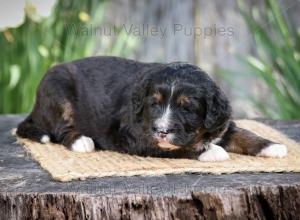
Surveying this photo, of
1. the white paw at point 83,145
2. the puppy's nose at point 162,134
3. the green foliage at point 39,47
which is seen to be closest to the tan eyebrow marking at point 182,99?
the puppy's nose at point 162,134

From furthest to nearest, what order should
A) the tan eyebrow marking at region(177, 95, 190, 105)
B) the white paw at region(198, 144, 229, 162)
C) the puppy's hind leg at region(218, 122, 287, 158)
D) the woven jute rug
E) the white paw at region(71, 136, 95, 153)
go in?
1. the white paw at region(71, 136, 95, 153)
2. the puppy's hind leg at region(218, 122, 287, 158)
3. the white paw at region(198, 144, 229, 162)
4. the tan eyebrow marking at region(177, 95, 190, 105)
5. the woven jute rug

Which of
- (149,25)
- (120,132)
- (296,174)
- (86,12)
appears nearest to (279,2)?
(149,25)

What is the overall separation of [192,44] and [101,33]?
1293 mm

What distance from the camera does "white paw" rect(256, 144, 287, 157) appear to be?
4.64 metres

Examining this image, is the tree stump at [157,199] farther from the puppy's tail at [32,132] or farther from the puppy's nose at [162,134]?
the puppy's tail at [32,132]

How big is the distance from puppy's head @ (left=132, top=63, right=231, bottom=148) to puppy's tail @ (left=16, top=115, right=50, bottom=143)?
0.91 meters

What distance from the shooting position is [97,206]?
3451 mm

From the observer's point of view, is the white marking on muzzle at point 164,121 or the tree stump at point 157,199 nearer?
the tree stump at point 157,199

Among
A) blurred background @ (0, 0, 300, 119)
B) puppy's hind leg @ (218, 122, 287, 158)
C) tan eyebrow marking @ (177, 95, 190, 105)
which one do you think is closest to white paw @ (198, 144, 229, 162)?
puppy's hind leg @ (218, 122, 287, 158)

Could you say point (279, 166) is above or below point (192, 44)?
below

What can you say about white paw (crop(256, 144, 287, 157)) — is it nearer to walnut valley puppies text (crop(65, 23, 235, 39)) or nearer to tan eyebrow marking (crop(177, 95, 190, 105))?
tan eyebrow marking (crop(177, 95, 190, 105))

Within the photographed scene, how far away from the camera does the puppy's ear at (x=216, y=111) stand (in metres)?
4.61

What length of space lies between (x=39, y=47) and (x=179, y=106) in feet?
12.5

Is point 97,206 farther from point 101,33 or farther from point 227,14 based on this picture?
point 227,14
